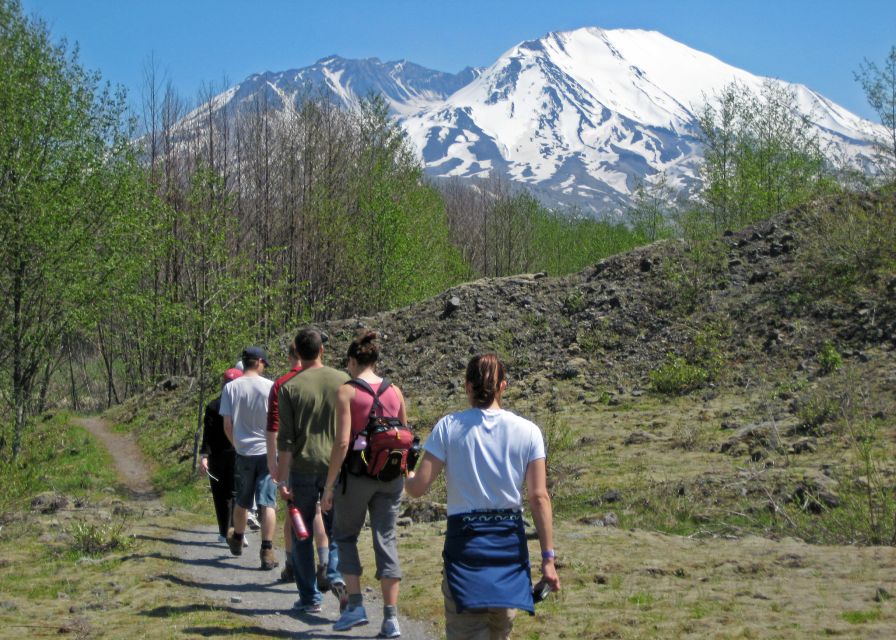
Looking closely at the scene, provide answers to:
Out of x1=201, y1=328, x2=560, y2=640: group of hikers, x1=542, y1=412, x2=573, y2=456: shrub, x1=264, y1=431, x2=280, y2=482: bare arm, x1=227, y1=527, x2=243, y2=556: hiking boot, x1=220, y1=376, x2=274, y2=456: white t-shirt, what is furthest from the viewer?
x1=542, y1=412, x2=573, y2=456: shrub

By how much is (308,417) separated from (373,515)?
3.58ft

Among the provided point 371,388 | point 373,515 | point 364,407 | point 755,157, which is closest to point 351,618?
point 373,515

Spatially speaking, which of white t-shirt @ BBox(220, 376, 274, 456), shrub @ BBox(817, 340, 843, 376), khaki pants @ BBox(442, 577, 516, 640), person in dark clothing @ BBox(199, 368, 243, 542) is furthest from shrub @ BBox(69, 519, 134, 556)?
shrub @ BBox(817, 340, 843, 376)

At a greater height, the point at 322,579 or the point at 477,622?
the point at 477,622

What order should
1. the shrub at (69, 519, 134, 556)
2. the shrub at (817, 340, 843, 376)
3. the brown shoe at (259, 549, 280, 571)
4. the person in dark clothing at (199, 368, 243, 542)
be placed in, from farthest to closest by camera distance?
A: the shrub at (817, 340, 843, 376), the shrub at (69, 519, 134, 556), the person in dark clothing at (199, 368, 243, 542), the brown shoe at (259, 549, 280, 571)

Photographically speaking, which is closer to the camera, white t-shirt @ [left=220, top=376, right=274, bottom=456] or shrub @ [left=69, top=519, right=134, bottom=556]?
white t-shirt @ [left=220, top=376, right=274, bottom=456]

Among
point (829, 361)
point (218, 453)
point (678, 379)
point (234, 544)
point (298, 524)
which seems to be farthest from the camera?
point (678, 379)

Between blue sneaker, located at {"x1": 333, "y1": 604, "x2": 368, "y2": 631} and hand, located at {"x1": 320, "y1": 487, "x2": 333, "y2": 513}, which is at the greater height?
hand, located at {"x1": 320, "y1": 487, "x2": 333, "y2": 513}

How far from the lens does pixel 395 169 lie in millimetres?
49906

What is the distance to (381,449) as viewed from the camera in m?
6.95

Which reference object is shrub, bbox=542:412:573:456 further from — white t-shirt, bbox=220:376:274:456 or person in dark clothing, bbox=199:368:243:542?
white t-shirt, bbox=220:376:274:456

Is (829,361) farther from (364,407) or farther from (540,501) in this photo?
(540,501)

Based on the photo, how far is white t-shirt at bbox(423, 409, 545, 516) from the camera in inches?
199

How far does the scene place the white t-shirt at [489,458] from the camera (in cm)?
506
